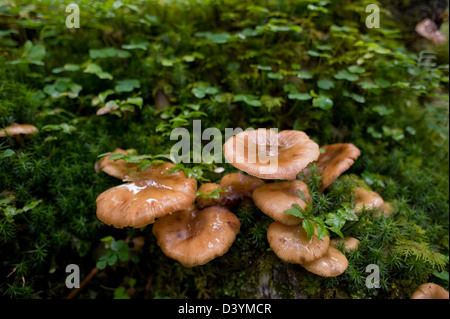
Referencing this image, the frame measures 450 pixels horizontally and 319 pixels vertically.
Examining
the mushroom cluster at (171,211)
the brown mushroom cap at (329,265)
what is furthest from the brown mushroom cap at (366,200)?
the mushroom cluster at (171,211)

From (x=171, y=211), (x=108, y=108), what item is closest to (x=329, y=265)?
(x=171, y=211)

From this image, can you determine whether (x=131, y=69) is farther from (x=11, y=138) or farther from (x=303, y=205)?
(x=303, y=205)

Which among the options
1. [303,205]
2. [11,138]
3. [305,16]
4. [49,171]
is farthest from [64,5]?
[303,205]

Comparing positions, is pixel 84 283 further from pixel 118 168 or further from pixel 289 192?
pixel 289 192

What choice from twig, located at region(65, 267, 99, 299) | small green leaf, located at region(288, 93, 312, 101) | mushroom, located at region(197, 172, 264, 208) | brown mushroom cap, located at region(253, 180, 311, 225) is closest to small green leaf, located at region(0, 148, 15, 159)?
twig, located at region(65, 267, 99, 299)

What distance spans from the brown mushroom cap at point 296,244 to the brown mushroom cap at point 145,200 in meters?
0.89

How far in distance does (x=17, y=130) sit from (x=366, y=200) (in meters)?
4.17

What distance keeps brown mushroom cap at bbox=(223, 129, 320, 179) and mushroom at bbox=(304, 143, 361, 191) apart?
518mm

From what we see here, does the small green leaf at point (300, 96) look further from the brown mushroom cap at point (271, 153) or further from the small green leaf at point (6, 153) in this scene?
the small green leaf at point (6, 153)

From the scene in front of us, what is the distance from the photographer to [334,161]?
3049mm

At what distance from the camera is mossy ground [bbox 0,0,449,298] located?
2740 mm

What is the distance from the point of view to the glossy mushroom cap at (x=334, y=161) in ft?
9.30

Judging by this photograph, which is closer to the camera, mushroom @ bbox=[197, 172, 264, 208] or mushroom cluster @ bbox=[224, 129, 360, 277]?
mushroom cluster @ bbox=[224, 129, 360, 277]

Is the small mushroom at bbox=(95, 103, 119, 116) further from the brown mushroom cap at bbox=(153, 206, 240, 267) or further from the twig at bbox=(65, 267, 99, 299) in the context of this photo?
the twig at bbox=(65, 267, 99, 299)
